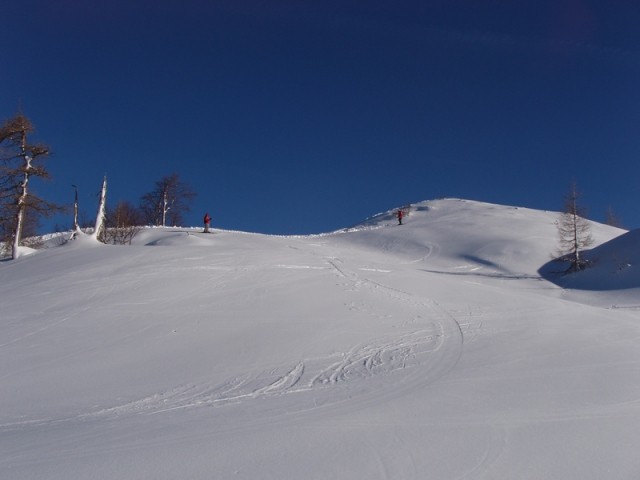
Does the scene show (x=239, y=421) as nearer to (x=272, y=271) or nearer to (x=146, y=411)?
(x=146, y=411)

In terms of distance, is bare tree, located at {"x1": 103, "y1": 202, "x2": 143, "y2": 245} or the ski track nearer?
the ski track

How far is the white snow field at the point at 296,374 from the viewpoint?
557 cm

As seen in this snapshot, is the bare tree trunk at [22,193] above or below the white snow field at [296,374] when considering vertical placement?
above

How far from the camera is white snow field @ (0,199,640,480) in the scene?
5.57m

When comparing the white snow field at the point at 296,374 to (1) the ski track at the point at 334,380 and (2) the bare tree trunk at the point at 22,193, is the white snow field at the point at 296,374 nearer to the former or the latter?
(1) the ski track at the point at 334,380

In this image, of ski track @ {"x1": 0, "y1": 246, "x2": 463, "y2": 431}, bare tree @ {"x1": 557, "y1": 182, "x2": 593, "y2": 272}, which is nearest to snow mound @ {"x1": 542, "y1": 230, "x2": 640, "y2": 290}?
bare tree @ {"x1": 557, "y1": 182, "x2": 593, "y2": 272}

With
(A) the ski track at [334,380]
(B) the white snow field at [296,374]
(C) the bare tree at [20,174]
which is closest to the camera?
(B) the white snow field at [296,374]

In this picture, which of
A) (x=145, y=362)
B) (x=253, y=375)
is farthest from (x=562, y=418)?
(x=145, y=362)

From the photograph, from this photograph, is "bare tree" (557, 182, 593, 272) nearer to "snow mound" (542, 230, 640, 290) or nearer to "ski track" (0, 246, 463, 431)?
"snow mound" (542, 230, 640, 290)

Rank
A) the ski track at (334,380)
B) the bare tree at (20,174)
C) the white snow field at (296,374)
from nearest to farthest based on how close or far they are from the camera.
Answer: the white snow field at (296,374)
the ski track at (334,380)
the bare tree at (20,174)

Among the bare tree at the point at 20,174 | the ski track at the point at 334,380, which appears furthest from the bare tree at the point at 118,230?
the ski track at the point at 334,380

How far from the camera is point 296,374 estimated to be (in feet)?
30.1

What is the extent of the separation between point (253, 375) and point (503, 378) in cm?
440

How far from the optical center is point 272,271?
1853cm
